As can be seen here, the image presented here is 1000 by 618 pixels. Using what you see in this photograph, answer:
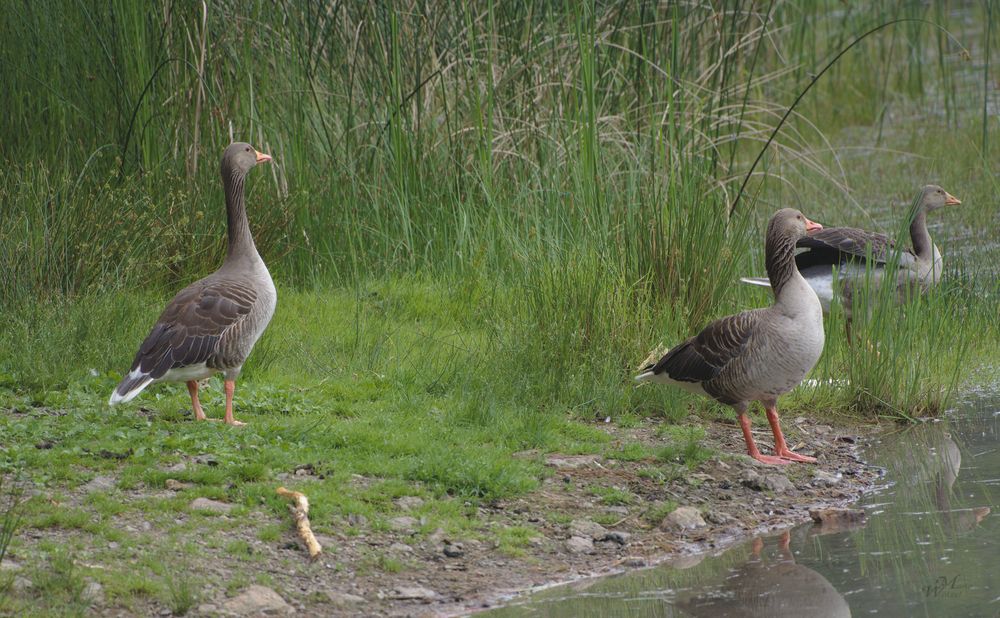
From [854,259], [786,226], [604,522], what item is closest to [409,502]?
[604,522]

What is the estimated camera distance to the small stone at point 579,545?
219 inches

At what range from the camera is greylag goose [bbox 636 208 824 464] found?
6.54 meters

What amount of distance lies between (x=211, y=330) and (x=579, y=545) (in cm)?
233

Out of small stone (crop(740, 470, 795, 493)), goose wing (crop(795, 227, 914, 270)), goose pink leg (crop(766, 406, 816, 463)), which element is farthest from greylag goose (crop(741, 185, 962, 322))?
small stone (crop(740, 470, 795, 493))

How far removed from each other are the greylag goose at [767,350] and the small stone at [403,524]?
6.67 feet

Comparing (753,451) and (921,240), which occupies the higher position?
(921,240)

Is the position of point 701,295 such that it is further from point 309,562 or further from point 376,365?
point 309,562

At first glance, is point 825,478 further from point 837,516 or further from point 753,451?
point 837,516

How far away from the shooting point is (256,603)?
4719mm

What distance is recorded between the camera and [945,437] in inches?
296

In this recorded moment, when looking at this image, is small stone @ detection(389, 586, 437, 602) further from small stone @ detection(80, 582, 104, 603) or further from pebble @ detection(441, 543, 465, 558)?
small stone @ detection(80, 582, 104, 603)

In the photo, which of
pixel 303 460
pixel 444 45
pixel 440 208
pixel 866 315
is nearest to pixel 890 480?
pixel 866 315

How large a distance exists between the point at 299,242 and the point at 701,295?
3.49 m

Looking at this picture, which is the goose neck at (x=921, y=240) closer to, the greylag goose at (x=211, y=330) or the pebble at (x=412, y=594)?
the greylag goose at (x=211, y=330)
